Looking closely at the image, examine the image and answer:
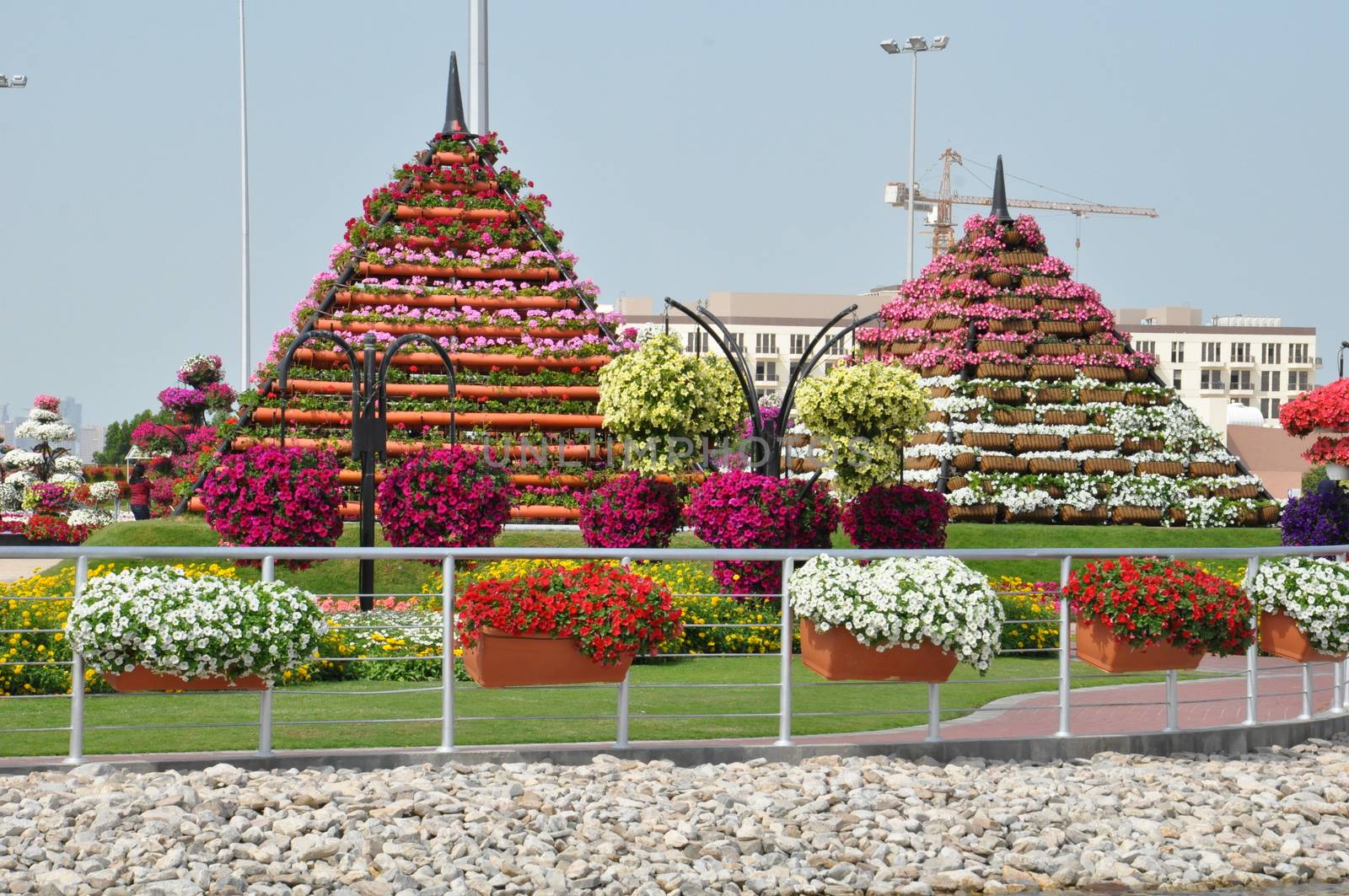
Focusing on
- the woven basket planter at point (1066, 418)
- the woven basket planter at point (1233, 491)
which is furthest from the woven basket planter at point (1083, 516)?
the woven basket planter at point (1233, 491)

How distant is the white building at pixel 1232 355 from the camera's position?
477 feet

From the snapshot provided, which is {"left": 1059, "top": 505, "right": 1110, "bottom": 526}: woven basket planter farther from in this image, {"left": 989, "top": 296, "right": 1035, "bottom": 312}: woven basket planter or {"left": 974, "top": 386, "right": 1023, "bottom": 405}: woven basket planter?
{"left": 989, "top": 296, "right": 1035, "bottom": 312}: woven basket planter

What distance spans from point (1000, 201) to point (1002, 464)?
7.49 m

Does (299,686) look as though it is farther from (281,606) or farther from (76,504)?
(76,504)

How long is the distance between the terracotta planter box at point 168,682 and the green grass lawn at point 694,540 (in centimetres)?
1192

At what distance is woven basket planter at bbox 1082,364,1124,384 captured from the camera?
34.6 m

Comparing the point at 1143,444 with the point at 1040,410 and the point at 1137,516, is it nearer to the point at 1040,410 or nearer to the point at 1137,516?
the point at 1137,516

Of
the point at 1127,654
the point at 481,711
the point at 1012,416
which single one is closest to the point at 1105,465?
the point at 1012,416

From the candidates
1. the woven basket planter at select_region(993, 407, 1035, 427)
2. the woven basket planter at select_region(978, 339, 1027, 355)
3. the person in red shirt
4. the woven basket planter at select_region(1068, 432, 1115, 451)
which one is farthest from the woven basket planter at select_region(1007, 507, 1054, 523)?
the person in red shirt

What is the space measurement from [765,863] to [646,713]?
3962 mm

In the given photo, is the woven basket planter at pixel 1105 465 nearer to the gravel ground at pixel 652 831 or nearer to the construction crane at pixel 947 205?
the gravel ground at pixel 652 831

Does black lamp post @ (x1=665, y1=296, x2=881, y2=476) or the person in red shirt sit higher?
black lamp post @ (x1=665, y1=296, x2=881, y2=476)

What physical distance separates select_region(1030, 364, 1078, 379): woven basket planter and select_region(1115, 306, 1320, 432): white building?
Result: 111568 mm

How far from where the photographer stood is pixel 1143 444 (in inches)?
1341
